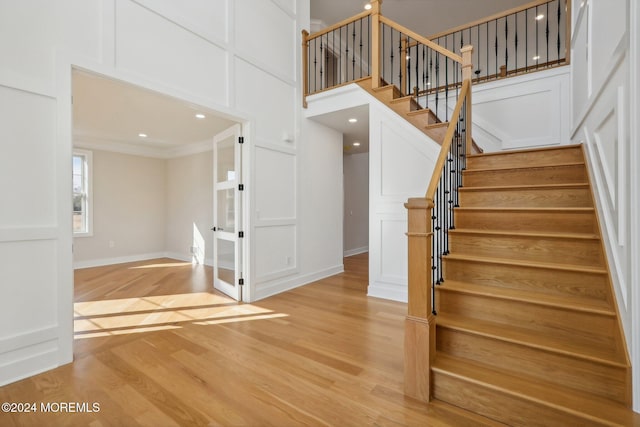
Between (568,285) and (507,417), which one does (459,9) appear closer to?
(568,285)

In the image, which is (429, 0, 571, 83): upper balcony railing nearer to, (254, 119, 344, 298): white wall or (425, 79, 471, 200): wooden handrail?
(254, 119, 344, 298): white wall

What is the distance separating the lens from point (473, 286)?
2.10 metres

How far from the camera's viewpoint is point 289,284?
13.6ft

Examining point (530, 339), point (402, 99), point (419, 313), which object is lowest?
point (530, 339)

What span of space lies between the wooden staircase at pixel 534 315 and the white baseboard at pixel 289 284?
234 centimetres

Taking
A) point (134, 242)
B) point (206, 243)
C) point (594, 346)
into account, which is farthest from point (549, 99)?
point (134, 242)

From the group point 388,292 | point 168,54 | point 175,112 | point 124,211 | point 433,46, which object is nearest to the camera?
point 168,54

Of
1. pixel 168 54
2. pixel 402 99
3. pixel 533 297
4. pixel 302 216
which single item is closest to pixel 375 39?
pixel 402 99

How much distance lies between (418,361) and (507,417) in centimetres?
49

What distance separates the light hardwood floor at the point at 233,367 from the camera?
5.38ft

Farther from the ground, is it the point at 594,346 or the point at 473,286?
the point at 473,286

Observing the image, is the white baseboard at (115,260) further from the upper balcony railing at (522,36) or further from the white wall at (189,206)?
the upper balcony railing at (522,36)

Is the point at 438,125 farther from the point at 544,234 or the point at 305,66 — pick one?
the point at 305,66

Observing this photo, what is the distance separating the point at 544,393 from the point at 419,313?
0.70 metres
